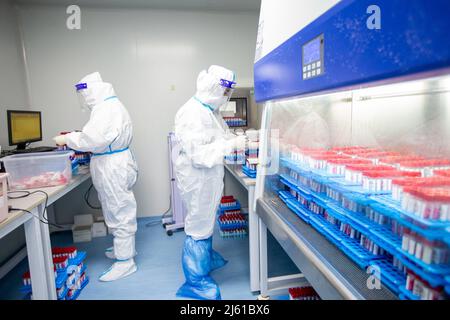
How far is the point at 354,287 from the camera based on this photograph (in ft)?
2.63

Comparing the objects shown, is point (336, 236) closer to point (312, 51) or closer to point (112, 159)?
point (312, 51)

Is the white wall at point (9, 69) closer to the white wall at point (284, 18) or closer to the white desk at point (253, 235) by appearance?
the white desk at point (253, 235)

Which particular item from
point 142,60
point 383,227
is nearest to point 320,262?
point 383,227

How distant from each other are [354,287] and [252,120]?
267cm

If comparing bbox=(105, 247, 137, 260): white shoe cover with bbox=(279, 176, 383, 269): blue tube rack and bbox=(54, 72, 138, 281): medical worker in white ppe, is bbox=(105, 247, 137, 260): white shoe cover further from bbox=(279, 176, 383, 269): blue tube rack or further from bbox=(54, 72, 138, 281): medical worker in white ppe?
bbox=(279, 176, 383, 269): blue tube rack

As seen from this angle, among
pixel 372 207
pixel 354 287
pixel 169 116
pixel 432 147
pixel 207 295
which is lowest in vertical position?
pixel 207 295

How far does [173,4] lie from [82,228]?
2.61 metres

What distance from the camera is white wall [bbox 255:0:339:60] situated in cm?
100

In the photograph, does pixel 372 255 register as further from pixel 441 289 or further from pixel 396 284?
pixel 441 289

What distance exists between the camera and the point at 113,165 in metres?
2.30

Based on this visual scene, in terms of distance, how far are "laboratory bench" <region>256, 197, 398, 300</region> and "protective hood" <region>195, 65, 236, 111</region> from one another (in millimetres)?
896

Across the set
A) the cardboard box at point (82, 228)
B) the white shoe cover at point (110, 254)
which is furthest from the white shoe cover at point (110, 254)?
the cardboard box at point (82, 228)
